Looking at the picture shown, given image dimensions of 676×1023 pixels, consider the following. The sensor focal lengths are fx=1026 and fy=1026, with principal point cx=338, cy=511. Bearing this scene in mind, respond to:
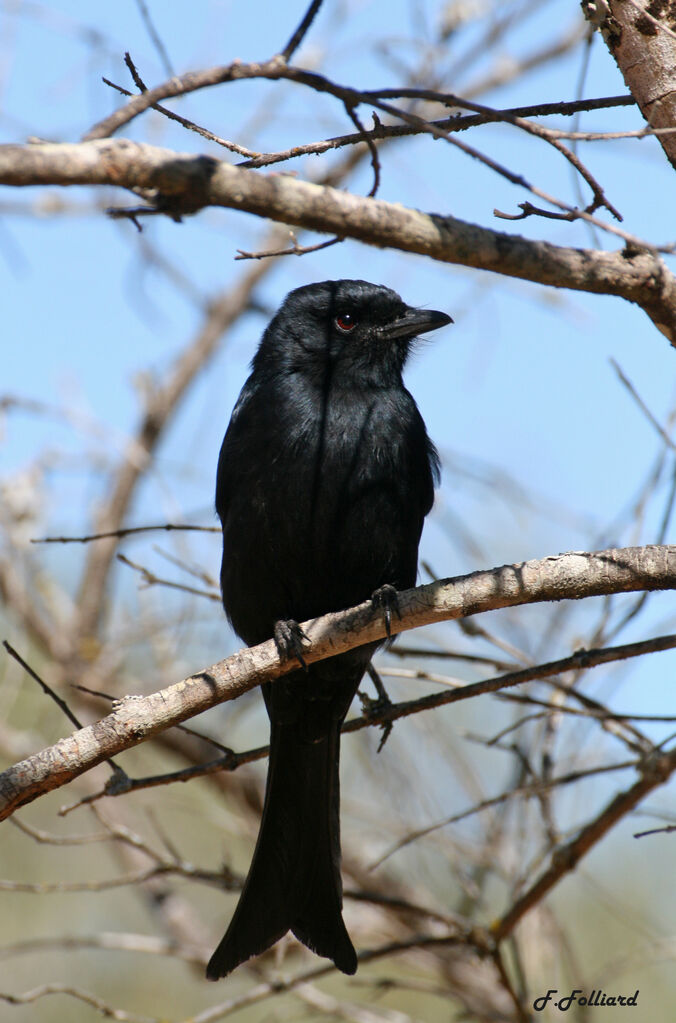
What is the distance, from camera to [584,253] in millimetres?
2201

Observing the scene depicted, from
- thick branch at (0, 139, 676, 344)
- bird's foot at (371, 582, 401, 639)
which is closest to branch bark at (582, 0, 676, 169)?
thick branch at (0, 139, 676, 344)

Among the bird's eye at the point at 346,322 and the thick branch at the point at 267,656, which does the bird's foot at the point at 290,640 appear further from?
the bird's eye at the point at 346,322

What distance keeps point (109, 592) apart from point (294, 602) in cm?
272

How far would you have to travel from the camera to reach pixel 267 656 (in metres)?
2.79

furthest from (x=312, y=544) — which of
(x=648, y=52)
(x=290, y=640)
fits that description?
(x=648, y=52)

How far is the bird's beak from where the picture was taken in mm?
4141

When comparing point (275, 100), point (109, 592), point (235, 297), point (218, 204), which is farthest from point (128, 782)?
point (275, 100)

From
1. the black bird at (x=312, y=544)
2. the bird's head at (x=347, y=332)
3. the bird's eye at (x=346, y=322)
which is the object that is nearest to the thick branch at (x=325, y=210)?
the black bird at (x=312, y=544)

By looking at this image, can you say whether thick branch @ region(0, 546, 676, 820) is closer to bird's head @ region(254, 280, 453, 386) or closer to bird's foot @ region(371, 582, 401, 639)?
bird's foot @ region(371, 582, 401, 639)

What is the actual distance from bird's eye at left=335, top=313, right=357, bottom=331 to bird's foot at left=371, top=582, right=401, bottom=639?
5.06 ft

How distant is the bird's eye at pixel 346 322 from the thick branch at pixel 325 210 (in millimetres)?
1984

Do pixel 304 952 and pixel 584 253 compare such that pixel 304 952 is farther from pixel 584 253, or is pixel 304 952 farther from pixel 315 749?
pixel 584 253

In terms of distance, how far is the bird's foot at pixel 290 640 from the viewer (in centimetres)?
292

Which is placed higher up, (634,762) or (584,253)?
(584,253)
